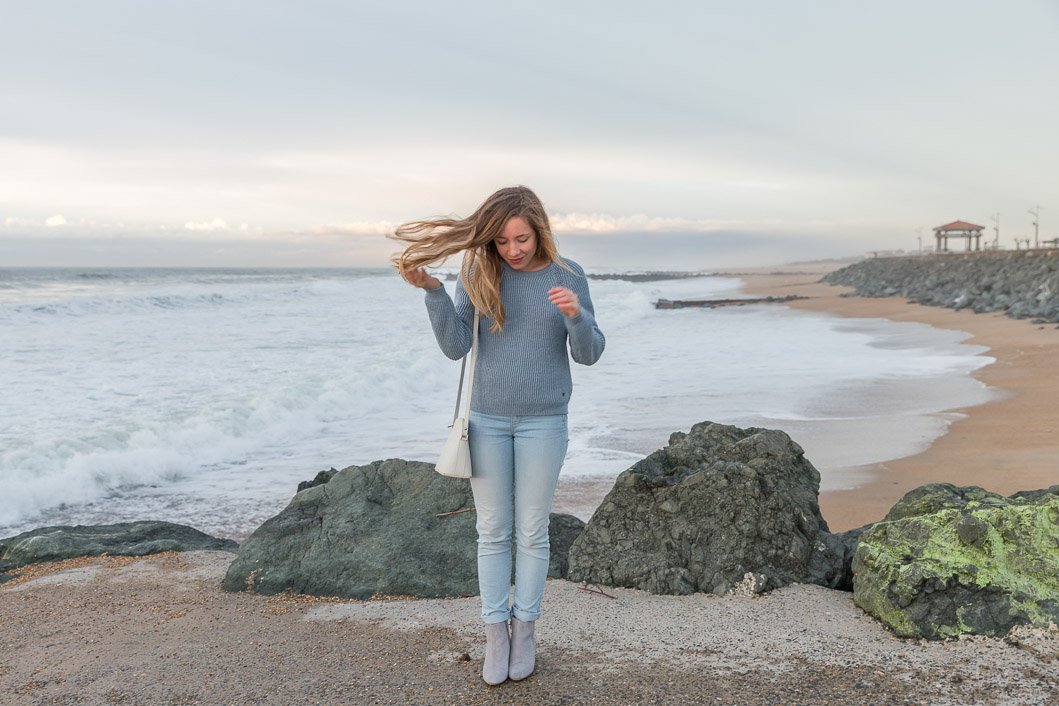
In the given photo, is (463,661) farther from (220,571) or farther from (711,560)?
(220,571)

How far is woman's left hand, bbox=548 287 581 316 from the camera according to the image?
3119 millimetres

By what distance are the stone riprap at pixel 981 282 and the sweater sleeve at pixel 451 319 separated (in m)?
23.5

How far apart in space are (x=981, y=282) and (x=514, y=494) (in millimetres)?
36283

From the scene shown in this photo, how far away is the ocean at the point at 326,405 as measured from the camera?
27.2 feet

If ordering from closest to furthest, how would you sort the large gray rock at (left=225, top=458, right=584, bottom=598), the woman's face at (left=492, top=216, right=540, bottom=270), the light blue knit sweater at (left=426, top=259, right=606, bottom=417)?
the woman's face at (left=492, top=216, right=540, bottom=270) → the light blue knit sweater at (left=426, top=259, right=606, bottom=417) → the large gray rock at (left=225, top=458, right=584, bottom=598)

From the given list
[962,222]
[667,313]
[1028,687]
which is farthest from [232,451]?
[962,222]

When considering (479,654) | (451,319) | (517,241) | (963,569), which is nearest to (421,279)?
(451,319)

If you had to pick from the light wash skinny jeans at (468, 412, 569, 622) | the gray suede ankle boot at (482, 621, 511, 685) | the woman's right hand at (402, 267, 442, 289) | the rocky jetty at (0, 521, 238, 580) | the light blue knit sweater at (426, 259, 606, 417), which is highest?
the woman's right hand at (402, 267, 442, 289)

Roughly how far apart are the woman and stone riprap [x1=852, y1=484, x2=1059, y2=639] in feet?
5.22

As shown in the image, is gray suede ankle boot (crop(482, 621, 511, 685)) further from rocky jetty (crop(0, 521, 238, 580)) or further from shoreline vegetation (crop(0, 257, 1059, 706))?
rocky jetty (crop(0, 521, 238, 580))

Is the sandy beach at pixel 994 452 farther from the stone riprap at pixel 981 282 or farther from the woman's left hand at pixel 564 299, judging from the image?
the stone riprap at pixel 981 282

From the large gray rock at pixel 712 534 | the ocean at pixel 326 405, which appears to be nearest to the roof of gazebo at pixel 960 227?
the ocean at pixel 326 405

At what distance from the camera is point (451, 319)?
3.34 meters

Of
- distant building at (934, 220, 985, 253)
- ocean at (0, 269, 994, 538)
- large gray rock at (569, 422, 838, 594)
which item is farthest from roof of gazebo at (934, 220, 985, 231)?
large gray rock at (569, 422, 838, 594)
